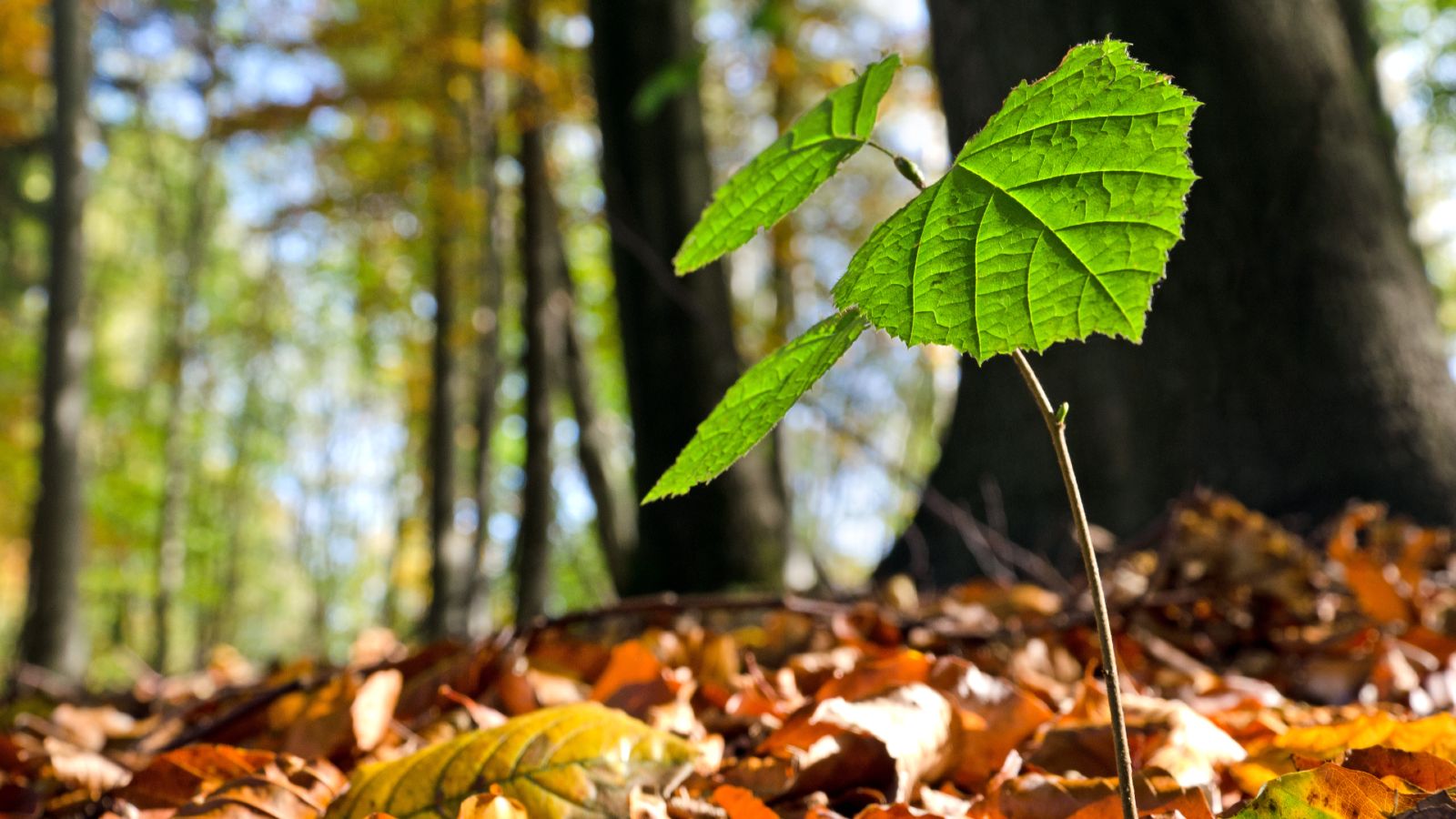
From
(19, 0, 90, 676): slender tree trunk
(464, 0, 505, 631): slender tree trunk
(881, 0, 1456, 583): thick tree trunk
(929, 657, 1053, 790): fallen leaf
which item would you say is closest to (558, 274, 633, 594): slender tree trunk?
(464, 0, 505, 631): slender tree trunk

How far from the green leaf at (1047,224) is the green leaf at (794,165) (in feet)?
0.35

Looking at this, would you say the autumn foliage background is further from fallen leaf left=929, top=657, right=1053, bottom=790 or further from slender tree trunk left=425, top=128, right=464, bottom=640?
slender tree trunk left=425, top=128, right=464, bottom=640

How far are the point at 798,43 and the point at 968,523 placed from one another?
486 inches

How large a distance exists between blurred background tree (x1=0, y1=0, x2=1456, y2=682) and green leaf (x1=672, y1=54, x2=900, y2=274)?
1.6 inches

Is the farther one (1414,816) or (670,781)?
(670,781)

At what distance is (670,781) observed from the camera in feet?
2.57

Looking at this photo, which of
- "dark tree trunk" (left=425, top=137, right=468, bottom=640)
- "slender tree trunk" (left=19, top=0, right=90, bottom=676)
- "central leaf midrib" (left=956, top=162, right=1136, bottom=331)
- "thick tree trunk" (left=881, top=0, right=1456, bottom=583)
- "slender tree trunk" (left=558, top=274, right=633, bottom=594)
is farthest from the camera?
"dark tree trunk" (left=425, top=137, right=468, bottom=640)

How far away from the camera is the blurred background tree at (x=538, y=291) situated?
2.27 metres

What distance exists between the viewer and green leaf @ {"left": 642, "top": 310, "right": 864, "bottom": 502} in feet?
1.69

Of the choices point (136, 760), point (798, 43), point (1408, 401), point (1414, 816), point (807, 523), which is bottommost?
point (807, 523)

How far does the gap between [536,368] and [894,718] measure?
6945mm

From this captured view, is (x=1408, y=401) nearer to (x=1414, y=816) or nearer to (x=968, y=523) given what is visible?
(x=968, y=523)

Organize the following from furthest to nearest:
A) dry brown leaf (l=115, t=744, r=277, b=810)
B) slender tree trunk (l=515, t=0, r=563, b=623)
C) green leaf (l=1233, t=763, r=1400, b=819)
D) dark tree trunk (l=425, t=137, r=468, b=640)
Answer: dark tree trunk (l=425, t=137, r=468, b=640), slender tree trunk (l=515, t=0, r=563, b=623), dry brown leaf (l=115, t=744, r=277, b=810), green leaf (l=1233, t=763, r=1400, b=819)

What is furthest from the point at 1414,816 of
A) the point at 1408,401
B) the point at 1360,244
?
the point at 1360,244
